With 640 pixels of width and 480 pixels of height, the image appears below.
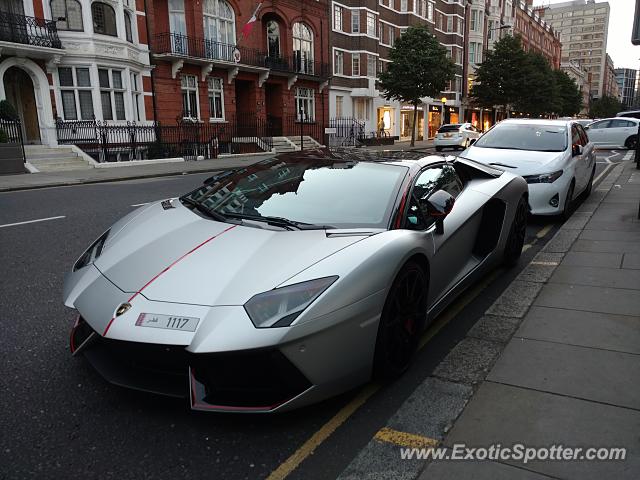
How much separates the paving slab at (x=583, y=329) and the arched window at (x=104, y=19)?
75.1ft

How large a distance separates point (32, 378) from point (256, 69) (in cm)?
2820

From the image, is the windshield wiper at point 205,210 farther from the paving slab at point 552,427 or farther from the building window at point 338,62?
the building window at point 338,62

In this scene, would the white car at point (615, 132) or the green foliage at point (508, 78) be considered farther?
the green foliage at point (508, 78)

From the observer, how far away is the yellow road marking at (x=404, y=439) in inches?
93.3

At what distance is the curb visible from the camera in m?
2.23

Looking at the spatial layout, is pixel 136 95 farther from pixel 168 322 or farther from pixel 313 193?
pixel 168 322

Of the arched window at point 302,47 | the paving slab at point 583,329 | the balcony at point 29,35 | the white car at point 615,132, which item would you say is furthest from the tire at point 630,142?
the balcony at point 29,35

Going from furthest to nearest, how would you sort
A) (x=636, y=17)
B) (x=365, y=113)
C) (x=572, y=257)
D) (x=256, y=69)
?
(x=365, y=113) → (x=256, y=69) → (x=636, y=17) → (x=572, y=257)

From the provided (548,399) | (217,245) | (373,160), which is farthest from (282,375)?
(373,160)

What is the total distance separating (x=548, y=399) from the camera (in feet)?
8.91

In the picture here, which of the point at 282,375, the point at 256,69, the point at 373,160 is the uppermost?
the point at 256,69

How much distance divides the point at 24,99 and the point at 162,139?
5.77 metres

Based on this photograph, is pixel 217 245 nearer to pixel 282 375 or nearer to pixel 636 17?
pixel 282 375

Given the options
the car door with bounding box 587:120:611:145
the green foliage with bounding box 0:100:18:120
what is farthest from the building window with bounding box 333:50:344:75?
the green foliage with bounding box 0:100:18:120
